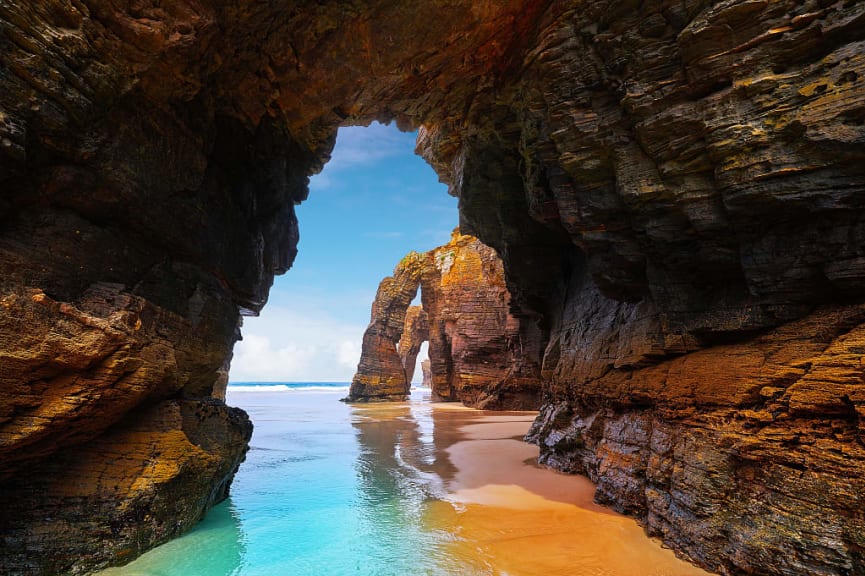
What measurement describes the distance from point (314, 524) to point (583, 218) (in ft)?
28.4

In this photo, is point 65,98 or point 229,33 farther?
point 229,33

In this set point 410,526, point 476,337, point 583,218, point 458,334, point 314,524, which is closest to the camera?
point 410,526

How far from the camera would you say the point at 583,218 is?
8.80 m

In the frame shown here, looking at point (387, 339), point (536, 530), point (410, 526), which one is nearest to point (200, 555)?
→ point (410, 526)

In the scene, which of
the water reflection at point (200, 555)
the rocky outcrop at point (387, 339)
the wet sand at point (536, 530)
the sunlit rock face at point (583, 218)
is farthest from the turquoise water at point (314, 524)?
the rocky outcrop at point (387, 339)

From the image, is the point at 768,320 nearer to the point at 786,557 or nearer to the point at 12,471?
the point at 786,557

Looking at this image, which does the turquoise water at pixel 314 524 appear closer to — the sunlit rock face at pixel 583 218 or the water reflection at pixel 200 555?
the water reflection at pixel 200 555

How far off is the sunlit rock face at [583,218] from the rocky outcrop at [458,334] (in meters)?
16.1

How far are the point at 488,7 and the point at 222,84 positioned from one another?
6251 millimetres

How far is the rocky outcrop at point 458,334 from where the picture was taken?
3159cm

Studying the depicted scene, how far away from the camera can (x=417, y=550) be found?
22.2ft

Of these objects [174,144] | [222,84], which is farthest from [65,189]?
[222,84]

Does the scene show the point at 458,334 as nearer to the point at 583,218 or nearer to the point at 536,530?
the point at 583,218

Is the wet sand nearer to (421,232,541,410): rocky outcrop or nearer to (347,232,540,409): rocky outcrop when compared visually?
(347,232,540,409): rocky outcrop
